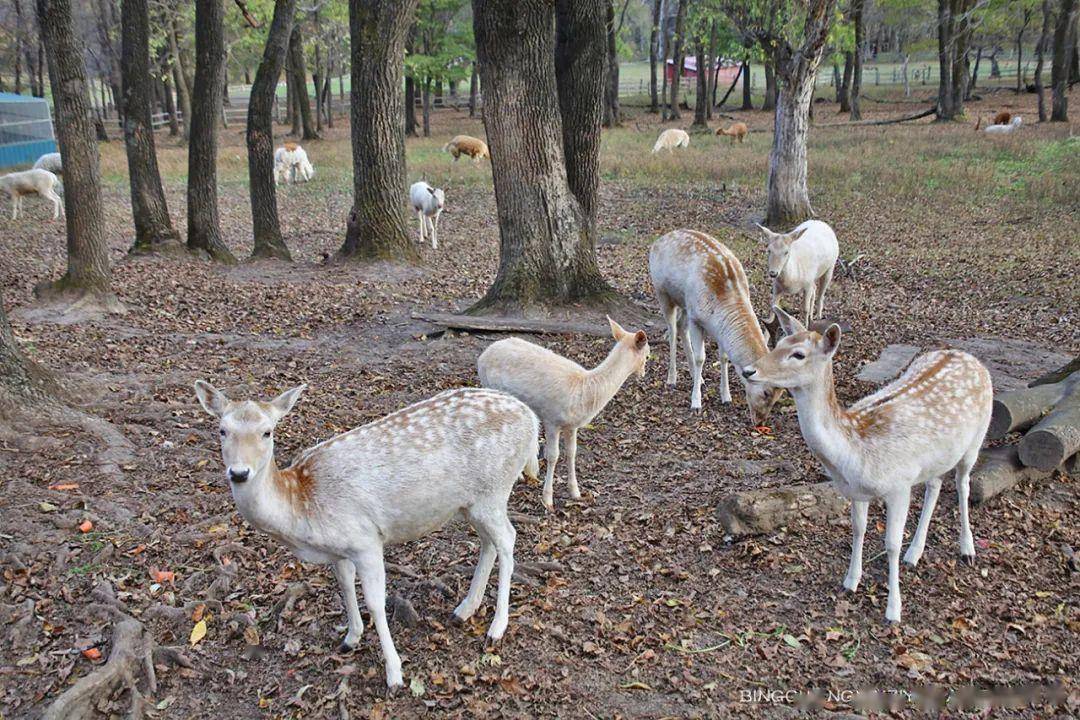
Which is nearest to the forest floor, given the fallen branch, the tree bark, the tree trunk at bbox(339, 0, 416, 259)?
the tree trunk at bbox(339, 0, 416, 259)

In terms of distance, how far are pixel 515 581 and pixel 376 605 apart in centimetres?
115

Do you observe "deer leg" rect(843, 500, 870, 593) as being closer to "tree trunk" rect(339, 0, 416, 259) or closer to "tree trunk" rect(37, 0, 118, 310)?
"tree trunk" rect(37, 0, 118, 310)

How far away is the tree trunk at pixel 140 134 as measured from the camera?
571 inches

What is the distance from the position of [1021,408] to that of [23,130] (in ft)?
110

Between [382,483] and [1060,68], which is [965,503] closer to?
[382,483]

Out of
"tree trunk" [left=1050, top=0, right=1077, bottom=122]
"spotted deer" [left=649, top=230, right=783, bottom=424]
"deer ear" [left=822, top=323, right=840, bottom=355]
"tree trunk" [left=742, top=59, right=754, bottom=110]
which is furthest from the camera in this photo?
"tree trunk" [left=742, top=59, right=754, bottom=110]

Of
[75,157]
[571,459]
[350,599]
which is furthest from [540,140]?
[350,599]

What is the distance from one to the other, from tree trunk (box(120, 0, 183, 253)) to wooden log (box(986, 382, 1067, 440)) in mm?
12575

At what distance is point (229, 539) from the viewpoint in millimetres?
5629

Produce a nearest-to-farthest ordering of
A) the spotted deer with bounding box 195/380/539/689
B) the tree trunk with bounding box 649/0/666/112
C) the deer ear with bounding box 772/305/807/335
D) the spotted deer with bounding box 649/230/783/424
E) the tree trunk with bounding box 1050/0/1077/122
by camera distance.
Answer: the spotted deer with bounding box 195/380/539/689 < the deer ear with bounding box 772/305/807/335 < the spotted deer with bounding box 649/230/783/424 < the tree trunk with bounding box 1050/0/1077/122 < the tree trunk with bounding box 649/0/666/112

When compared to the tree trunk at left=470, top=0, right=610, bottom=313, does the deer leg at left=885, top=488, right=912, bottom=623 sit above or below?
below

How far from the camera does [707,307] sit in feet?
26.4

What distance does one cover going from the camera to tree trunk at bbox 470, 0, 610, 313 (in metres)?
9.91

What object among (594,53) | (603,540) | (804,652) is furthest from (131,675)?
(594,53)
